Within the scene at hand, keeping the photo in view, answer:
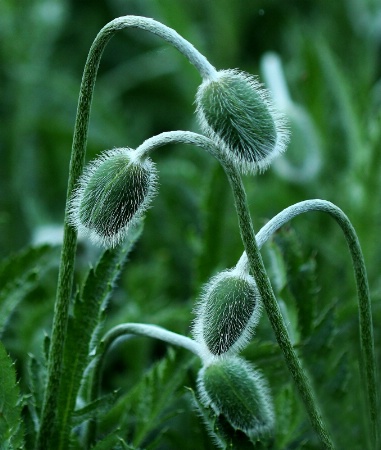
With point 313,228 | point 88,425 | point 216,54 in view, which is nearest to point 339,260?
point 313,228

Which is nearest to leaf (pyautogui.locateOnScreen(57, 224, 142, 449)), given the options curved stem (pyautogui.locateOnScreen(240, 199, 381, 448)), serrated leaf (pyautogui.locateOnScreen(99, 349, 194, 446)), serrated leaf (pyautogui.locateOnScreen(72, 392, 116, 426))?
serrated leaf (pyautogui.locateOnScreen(72, 392, 116, 426))

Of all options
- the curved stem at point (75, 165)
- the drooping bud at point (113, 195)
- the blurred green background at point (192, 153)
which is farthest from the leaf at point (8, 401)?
the blurred green background at point (192, 153)

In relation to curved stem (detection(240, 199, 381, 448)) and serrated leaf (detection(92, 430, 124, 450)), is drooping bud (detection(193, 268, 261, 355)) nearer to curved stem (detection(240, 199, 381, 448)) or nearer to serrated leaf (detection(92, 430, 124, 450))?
curved stem (detection(240, 199, 381, 448))

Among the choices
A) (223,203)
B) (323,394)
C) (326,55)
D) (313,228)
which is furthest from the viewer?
(326,55)

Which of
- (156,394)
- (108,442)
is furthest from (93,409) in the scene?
(156,394)

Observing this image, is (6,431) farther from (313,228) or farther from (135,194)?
(313,228)

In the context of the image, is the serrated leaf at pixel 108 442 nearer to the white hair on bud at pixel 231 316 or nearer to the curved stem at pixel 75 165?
the curved stem at pixel 75 165

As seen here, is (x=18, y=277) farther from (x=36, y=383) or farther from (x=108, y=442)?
(x=108, y=442)
